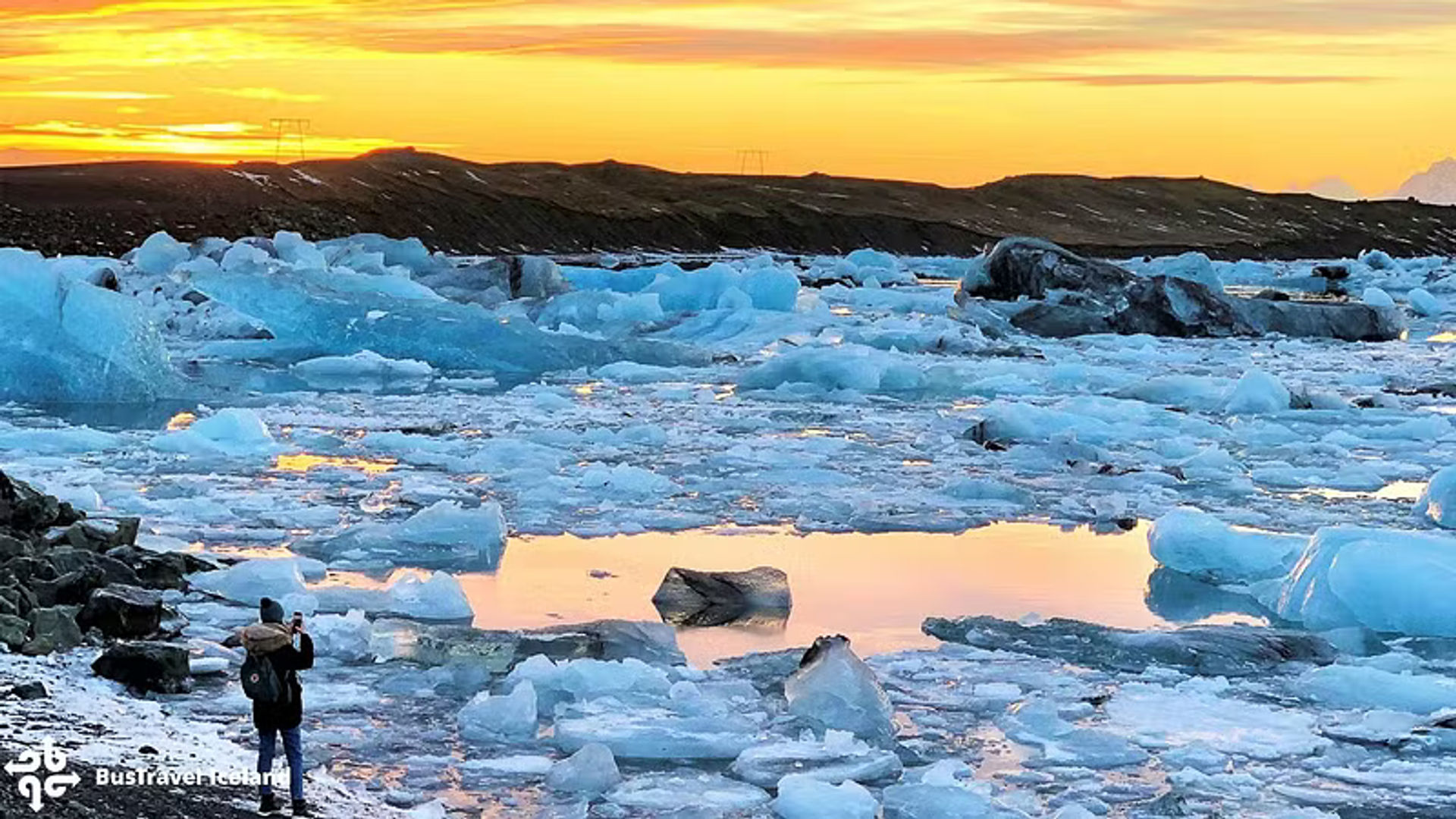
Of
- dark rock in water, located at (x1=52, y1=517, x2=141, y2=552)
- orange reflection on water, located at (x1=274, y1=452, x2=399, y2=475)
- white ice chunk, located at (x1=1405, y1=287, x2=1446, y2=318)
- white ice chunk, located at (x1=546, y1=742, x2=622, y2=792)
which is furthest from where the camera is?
white ice chunk, located at (x1=1405, y1=287, x2=1446, y2=318)

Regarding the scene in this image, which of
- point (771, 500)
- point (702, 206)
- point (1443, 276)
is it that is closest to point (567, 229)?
point (702, 206)

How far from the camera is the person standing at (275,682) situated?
4414mm

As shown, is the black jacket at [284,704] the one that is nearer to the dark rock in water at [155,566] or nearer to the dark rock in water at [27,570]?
the dark rock in water at [27,570]

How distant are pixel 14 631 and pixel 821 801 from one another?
2993mm

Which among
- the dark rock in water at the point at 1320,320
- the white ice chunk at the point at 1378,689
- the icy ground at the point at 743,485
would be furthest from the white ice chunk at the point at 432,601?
the dark rock in water at the point at 1320,320

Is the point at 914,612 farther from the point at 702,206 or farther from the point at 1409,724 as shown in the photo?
the point at 702,206

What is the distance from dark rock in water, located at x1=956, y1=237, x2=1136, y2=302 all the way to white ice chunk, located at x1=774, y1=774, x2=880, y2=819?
21804 millimetres

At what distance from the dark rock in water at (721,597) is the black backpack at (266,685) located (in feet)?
9.41

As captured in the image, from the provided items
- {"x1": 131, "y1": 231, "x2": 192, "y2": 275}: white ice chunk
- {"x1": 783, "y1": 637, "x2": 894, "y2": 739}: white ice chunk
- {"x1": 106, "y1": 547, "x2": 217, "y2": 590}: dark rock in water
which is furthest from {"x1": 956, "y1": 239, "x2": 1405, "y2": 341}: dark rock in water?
{"x1": 783, "y1": 637, "x2": 894, "y2": 739}: white ice chunk

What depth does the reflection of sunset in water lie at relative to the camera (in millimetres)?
7199

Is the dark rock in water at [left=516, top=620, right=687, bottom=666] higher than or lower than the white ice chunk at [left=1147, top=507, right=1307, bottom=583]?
lower

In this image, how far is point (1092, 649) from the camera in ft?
22.1

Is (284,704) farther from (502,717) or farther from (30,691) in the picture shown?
(30,691)

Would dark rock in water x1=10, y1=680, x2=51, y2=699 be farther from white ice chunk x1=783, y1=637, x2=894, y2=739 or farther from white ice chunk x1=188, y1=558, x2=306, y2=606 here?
white ice chunk x1=783, y1=637, x2=894, y2=739
